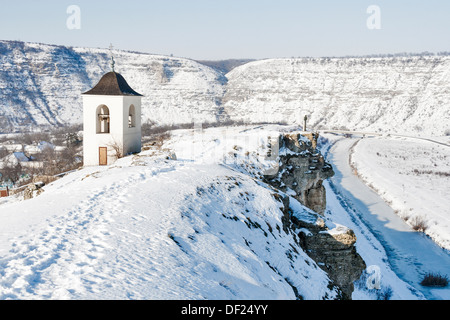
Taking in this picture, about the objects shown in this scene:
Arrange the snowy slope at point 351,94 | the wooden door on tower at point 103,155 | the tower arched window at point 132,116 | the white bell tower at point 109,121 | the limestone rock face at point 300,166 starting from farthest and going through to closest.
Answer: the snowy slope at point 351,94, the tower arched window at point 132,116, the wooden door on tower at point 103,155, the white bell tower at point 109,121, the limestone rock face at point 300,166

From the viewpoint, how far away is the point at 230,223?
10.3m

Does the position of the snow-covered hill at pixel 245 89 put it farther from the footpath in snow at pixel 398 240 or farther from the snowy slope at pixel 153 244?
the snowy slope at pixel 153 244

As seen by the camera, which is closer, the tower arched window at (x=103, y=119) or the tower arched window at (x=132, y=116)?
the tower arched window at (x=103, y=119)

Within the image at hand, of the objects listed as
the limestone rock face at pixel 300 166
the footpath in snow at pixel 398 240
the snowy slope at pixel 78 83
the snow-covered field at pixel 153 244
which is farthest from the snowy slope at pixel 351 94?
the snow-covered field at pixel 153 244

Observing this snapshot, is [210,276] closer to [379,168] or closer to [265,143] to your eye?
[265,143]

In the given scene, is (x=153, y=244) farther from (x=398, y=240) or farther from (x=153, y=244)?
(x=398, y=240)

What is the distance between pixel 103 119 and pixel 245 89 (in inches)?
4296

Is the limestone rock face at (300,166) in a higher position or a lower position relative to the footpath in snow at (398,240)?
higher

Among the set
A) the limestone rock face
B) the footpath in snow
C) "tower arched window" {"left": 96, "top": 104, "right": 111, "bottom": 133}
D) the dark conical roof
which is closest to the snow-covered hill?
the footpath in snow

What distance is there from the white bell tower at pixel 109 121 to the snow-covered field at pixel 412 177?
22726 millimetres

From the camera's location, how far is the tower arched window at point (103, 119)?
20719 millimetres

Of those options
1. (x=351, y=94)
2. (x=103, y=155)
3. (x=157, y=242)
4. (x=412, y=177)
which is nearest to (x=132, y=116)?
(x=103, y=155)

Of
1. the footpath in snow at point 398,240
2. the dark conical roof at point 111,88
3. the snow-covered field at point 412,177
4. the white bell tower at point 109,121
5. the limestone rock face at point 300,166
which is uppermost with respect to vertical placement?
the dark conical roof at point 111,88
